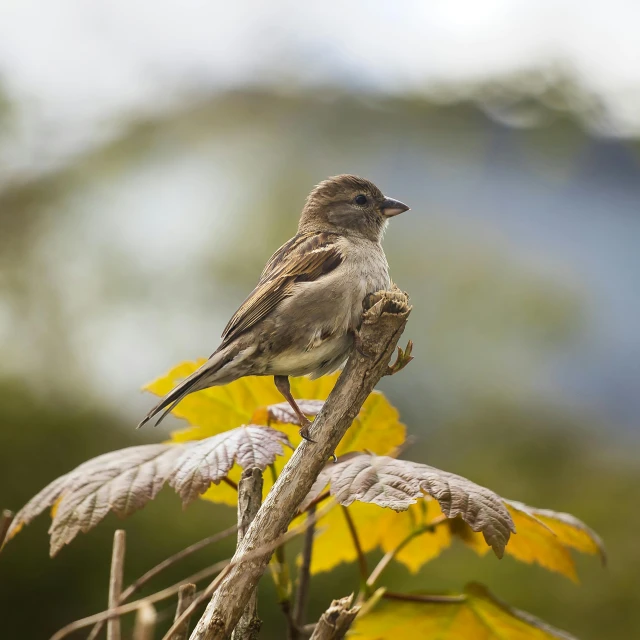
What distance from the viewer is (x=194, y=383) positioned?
154 centimetres

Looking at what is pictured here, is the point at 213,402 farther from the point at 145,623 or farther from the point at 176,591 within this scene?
the point at 145,623

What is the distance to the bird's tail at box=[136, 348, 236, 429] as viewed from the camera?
149cm

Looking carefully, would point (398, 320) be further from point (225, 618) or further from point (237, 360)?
point (225, 618)

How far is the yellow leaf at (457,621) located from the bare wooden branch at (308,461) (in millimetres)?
409

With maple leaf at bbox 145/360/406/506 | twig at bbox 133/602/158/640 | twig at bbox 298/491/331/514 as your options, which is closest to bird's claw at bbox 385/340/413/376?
maple leaf at bbox 145/360/406/506

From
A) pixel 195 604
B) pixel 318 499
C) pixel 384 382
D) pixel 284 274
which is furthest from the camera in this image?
pixel 384 382

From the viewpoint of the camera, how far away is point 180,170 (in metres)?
4.13

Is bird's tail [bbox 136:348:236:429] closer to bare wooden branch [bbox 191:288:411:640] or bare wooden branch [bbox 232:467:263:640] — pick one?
bare wooden branch [bbox 232:467:263:640]

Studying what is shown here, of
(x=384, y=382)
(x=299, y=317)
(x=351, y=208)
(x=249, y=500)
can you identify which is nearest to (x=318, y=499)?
(x=249, y=500)

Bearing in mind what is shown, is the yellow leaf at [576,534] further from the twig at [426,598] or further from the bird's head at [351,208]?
the bird's head at [351,208]

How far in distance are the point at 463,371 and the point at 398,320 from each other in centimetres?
271

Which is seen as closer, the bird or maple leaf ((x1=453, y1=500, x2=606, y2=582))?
maple leaf ((x1=453, y1=500, x2=606, y2=582))

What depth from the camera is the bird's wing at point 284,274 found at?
184 cm

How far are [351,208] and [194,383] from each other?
1.00 meters
